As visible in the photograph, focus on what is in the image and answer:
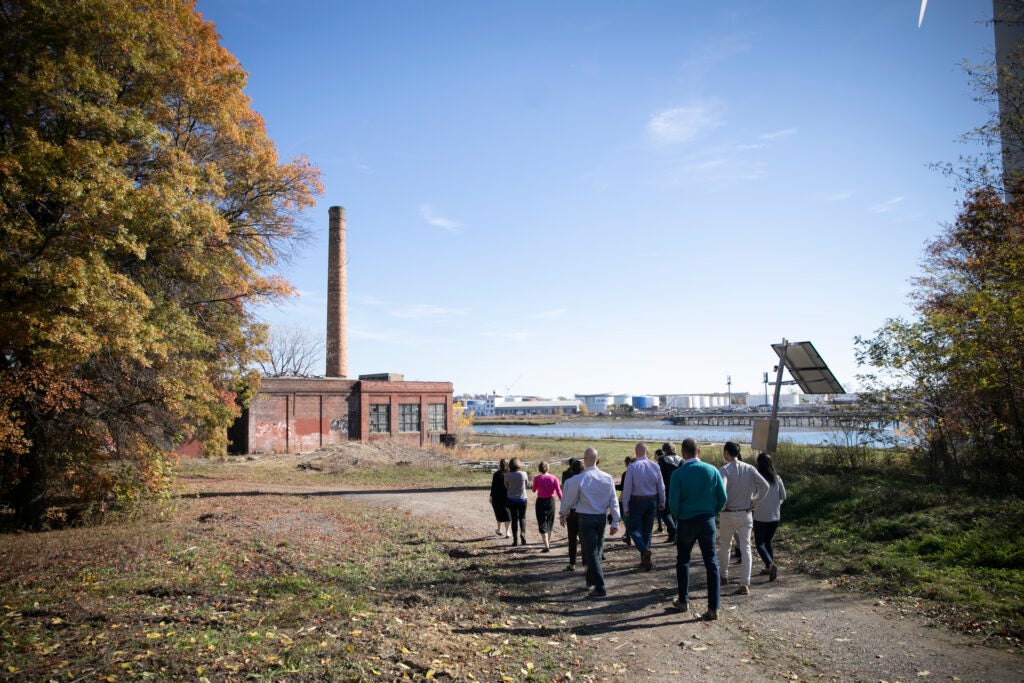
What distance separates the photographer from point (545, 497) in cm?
1084

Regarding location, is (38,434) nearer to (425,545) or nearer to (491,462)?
(425,545)

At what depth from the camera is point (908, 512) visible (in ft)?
35.9

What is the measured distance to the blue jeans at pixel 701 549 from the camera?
7.02 m

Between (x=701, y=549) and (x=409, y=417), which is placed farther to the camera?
(x=409, y=417)

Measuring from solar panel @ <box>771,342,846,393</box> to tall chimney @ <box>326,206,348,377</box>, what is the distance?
29.0 meters

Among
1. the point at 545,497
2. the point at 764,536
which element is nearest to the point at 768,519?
the point at 764,536

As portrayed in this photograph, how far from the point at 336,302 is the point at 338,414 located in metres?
7.31

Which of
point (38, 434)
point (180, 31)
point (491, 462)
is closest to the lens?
point (38, 434)

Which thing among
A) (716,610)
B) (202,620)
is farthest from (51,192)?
(716,610)

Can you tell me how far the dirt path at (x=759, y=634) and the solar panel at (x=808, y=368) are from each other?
8.68 meters

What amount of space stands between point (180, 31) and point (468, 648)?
13.8 meters

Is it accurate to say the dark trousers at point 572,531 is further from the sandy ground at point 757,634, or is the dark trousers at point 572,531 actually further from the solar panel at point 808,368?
the solar panel at point 808,368

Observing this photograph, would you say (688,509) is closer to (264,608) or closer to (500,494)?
(264,608)

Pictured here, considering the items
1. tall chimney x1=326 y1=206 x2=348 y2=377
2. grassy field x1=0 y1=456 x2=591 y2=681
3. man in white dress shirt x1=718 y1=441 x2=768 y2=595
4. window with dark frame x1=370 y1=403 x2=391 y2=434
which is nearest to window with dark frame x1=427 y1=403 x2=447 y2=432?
window with dark frame x1=370 y1=403 x2=391 y2=434
